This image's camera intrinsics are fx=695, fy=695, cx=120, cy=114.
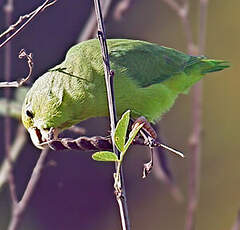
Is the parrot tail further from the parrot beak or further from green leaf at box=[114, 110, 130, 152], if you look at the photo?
green leaf at box=[114, 110, 130, 152]

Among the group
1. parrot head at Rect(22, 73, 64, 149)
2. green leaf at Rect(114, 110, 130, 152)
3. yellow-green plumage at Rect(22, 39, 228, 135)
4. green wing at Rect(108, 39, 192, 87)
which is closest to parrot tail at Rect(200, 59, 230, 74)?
green wing at Rect(108, 39, 192, 87)

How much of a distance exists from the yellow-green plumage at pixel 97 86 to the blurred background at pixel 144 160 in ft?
6.65

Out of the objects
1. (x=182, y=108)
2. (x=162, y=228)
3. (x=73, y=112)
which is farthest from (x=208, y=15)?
(x=73, y=112)

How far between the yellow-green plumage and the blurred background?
79.8 inches

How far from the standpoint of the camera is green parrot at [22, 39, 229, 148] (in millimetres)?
2498

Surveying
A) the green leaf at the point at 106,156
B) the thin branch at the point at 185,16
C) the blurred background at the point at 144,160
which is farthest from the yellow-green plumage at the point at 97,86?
the blurred background at the point at 144,160

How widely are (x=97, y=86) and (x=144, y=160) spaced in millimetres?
2570

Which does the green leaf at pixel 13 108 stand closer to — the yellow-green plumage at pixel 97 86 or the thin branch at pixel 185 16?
the yellow-green plumage at pixel 97 86

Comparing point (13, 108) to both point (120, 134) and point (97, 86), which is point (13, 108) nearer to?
point (97, 86)

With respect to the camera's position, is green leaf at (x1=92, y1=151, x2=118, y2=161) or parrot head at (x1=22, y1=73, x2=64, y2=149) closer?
green leaf at (x1=92, y1=151, x2=118, y2=161)

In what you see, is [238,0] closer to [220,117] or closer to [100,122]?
[220,117]

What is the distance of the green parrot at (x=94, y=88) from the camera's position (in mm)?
2498

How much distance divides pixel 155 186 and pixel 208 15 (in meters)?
1.34

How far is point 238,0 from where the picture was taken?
5.23 m
